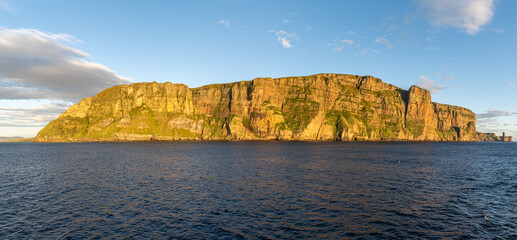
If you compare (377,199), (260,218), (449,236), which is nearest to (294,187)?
(377,199)

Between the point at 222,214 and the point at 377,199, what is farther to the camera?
the point at 377,199

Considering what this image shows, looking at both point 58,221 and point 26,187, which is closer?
point 58,221

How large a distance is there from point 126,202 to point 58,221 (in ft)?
25.8

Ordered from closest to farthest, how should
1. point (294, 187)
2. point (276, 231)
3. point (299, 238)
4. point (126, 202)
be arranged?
point (299, 238), point (276, 231), point (126, 202), point (294, 187)

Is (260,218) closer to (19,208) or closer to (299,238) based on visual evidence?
(299,238)

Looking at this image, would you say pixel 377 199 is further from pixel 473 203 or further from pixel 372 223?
pixel 473 203

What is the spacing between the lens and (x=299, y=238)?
2172 centimetres

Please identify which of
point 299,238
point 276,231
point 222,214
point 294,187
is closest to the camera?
point 299,238

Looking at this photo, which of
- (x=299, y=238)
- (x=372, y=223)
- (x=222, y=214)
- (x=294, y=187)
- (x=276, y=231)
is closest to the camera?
(x=299, y=238)

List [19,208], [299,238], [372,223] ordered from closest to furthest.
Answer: [299,238] < [372,223] < [19,208]

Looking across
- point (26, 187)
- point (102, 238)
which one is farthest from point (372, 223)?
point (26, 187)

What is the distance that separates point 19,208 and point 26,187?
15801 millimetres

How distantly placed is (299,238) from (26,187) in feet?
163

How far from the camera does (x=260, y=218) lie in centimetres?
2698
